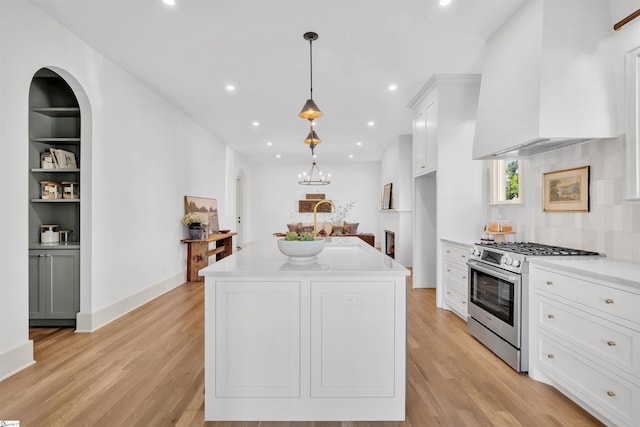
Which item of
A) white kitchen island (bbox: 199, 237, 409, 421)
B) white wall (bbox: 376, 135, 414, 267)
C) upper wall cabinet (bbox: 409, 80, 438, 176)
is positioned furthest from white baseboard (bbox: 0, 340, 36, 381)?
white wall (bbox: 376, 135, 414, 267)

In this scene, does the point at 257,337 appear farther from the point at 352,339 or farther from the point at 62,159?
the point at 62,159

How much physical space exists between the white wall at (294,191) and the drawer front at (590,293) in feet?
29.0

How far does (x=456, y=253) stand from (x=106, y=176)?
3947mm

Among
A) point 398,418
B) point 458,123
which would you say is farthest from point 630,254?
point 458,123

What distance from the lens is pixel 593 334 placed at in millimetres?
1958

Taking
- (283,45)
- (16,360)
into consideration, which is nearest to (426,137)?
(283,45)

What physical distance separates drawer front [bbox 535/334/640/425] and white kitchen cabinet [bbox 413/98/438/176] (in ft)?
8.28

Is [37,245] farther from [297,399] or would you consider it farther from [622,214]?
[622,214]

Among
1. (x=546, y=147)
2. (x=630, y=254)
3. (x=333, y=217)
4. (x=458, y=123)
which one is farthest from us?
(x=333, y=217)

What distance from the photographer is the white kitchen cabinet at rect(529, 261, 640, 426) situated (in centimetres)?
173

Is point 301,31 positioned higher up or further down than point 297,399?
higher up

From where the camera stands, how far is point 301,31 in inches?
123

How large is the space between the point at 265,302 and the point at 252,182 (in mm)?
9699

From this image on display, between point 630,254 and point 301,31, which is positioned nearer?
point 630,254
